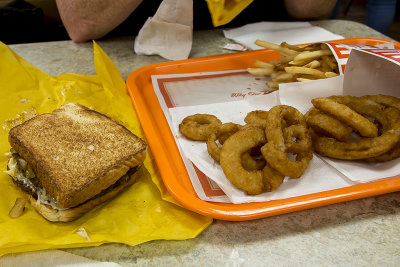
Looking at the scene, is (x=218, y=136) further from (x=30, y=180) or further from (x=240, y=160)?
(x=30, y=180)

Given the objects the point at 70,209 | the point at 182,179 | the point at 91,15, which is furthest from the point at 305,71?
the point at 91,15

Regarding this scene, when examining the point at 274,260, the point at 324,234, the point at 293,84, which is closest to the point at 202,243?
the point at 274,260

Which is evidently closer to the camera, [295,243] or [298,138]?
[295,243]

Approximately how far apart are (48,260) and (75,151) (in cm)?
40

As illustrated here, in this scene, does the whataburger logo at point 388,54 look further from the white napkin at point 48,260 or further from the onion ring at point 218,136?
the white napkin at point 48,260

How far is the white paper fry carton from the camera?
1.33m

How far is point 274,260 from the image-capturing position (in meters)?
1.09

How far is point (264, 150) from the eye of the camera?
1265mm

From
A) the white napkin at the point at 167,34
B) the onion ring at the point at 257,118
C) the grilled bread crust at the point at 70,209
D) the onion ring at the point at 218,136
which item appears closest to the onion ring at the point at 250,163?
the onion ring at the point at 218,136

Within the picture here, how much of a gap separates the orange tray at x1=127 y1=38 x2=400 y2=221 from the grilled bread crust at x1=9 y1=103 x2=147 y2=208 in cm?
14

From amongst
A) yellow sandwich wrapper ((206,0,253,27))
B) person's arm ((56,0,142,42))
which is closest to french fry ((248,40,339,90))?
yellow sandwich wrapper ((206,0,253,27))

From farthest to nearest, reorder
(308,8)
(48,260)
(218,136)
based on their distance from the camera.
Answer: (308,8), (218,136), (48,260)

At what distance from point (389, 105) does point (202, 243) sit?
961mm

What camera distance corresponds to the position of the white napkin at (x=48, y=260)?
3.53ft
